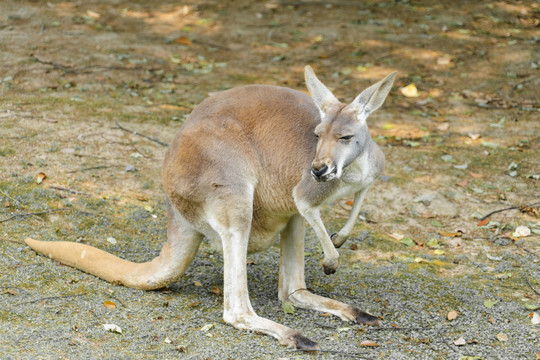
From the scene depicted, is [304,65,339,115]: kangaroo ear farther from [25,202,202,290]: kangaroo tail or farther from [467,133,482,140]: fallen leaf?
[467,133,482,140]: fallen leaf

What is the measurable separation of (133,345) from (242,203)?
3.14 ft

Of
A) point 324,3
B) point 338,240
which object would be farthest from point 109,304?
point 324,3

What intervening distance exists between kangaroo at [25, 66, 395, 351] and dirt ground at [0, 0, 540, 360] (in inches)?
5.2

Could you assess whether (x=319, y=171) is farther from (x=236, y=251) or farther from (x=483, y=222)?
(x=483, y=222)

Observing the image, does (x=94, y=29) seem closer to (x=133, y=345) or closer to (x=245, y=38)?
(x=245, y=38)

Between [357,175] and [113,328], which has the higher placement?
[357,175]

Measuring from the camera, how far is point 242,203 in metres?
3.85

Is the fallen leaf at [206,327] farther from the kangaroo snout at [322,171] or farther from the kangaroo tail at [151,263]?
the kangaroo snout at [322,171]

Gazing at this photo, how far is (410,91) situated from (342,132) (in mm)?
4668

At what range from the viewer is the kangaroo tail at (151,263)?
4141mm

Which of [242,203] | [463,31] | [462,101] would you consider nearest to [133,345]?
[242,203]

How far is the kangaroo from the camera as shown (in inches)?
147

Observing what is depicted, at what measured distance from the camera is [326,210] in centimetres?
564

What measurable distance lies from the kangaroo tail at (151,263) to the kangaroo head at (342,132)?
107 centimetres
